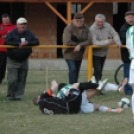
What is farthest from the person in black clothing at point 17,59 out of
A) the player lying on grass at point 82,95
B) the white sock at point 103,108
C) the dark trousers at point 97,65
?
the white sock at point 103,108

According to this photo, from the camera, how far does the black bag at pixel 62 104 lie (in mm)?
12586

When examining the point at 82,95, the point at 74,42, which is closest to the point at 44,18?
the point at 74,42

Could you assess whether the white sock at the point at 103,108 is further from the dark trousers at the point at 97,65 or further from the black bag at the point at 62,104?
the dark trousers at the point at 97,65

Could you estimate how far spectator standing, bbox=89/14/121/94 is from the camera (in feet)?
54.2

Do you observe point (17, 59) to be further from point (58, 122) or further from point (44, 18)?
point (44, 18)

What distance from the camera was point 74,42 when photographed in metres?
16.2

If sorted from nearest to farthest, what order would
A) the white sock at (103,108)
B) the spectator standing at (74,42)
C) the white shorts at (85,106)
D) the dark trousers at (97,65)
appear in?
the white shorts at (85,106) < the white sock at (103,108) < the spectator standing at (74,42) < the dark trousers at (97,65)

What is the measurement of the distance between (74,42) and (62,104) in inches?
150

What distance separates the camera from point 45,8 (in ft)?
105

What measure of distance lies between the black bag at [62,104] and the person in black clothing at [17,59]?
3.15 metres

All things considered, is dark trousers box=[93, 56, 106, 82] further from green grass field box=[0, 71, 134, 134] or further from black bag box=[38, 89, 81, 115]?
black bag box=[38, 89, 81, 115]

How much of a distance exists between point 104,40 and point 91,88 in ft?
13.1

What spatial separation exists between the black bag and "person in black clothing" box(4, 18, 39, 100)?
10.3 feet

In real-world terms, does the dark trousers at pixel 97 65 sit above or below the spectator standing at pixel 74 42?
below
